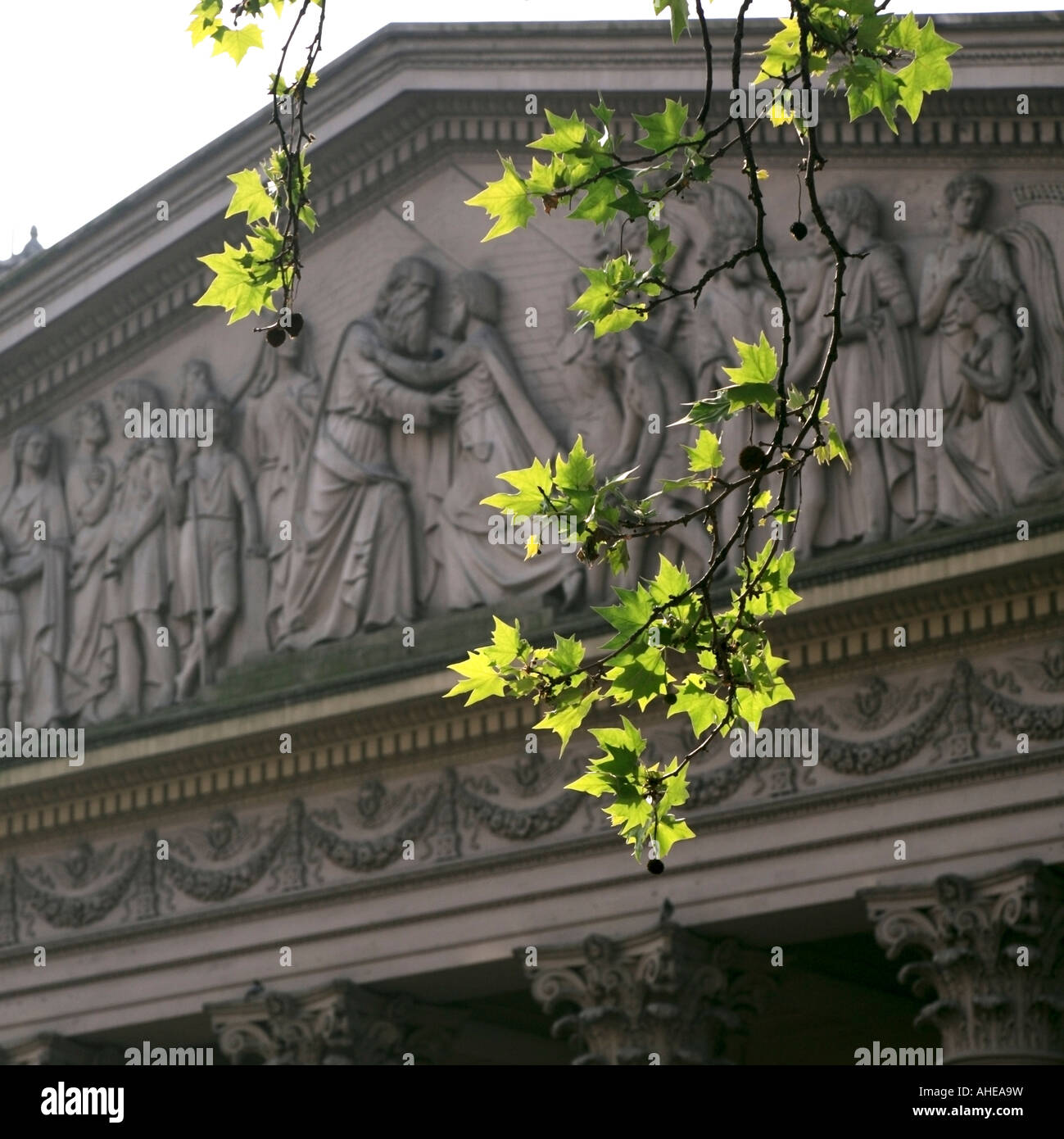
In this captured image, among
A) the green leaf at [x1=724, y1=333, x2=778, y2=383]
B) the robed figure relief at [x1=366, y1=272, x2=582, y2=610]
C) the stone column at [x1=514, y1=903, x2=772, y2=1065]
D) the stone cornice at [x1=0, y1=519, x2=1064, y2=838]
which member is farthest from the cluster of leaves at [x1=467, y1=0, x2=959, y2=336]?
the robed figure relief at [x1=366, y1=272, x2=582, y2=610]

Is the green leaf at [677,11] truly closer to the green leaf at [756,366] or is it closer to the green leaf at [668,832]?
the green leaf at [756,366]

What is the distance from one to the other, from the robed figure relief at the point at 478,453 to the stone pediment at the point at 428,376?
2 cm

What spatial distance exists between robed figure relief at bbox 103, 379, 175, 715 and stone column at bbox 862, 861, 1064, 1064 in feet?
20.6

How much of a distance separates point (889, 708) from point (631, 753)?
893 centimetres

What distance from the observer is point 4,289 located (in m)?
21.5

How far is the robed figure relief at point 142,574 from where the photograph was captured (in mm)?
20344

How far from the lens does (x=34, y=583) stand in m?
21.2

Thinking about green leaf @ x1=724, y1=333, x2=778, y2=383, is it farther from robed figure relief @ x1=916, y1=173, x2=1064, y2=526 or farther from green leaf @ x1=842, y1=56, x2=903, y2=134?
robed figure relief @ x1=916, y1=173, x2=1064, y2=526

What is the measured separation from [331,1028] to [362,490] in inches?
146

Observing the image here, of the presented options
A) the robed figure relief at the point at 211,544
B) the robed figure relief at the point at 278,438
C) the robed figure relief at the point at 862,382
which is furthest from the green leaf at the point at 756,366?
the robed figure relief at the point at 211,544

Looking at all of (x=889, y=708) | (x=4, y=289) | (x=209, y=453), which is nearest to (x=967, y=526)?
(x=889, y=708)

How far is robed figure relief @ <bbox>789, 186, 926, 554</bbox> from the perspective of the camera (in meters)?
17.2
